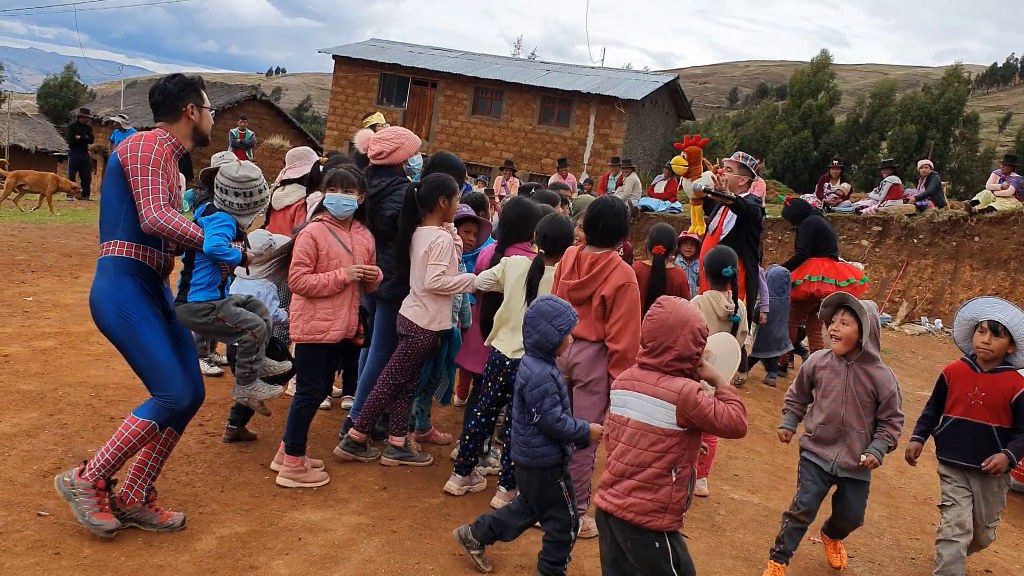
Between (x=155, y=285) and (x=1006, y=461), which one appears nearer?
(x=155, y=285)

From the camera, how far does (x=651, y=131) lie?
27688 mm

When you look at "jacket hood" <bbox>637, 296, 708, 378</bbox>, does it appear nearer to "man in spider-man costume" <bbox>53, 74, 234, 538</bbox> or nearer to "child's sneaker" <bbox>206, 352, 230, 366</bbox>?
"man in spider-man costume" <bbox>53, 74, 234, 538</bbox>

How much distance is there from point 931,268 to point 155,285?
14486mm

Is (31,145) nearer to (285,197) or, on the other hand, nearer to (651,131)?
(651,131)

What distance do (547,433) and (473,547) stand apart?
763 millimetres

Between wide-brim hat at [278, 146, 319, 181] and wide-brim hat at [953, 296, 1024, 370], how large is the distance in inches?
171

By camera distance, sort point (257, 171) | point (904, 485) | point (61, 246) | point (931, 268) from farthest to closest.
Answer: point (931, 268) → point (61, 246) → point (904, 485) → point (257, 171)

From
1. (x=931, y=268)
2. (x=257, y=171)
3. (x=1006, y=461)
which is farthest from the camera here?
(x=931, y=268)

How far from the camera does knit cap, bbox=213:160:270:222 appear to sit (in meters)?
4.52

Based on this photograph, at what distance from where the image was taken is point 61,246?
11.0m

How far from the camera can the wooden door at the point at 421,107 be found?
26.5m

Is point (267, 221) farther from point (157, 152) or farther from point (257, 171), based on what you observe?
point (157, 152)

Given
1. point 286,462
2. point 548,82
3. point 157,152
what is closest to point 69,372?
point 286,462

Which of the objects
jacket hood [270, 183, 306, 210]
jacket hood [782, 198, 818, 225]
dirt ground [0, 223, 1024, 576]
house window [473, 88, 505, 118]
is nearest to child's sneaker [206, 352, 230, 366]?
dirt ground [0, 223, 1024, 576]
